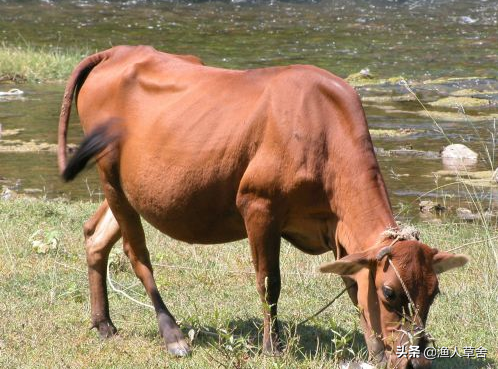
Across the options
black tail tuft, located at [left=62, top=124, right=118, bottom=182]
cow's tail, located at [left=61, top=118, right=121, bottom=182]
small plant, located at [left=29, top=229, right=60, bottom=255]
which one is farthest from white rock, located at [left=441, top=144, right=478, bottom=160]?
black tail tuft, located at [left=62, top=124, right=118, bottom=182]

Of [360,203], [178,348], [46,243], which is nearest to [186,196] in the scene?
[178,348]

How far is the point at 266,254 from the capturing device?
5.64 meters

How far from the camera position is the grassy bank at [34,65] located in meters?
18.2

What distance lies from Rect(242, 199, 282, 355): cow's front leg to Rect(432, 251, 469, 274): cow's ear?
0.93 metres

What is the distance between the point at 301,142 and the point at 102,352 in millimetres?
1699

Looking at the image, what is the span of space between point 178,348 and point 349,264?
138 cm

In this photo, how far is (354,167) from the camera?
5.39 meters

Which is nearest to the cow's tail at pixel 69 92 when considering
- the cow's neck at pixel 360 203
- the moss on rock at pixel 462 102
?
the cow's neck at pixel 360 203

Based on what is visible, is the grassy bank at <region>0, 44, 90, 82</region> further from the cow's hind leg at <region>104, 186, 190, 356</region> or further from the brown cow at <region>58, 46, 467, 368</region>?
the cow's hind leg at <region>104, 186, 190, 356</region>

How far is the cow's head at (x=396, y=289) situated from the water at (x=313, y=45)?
16.4 ft

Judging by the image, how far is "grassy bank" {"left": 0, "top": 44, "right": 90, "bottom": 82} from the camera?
59.6 ft

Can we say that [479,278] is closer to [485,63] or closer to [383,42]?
[485,63]

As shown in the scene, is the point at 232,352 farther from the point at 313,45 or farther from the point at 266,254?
the point at 313,45

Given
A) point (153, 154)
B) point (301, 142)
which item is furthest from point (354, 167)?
point (153, 154)
